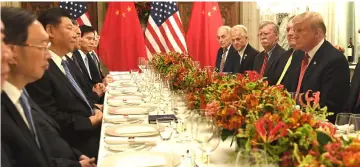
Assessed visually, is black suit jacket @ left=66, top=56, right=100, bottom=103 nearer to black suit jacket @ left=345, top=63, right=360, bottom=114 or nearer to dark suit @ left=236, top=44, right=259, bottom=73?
dark suit @ left=236, top=44, right=259, bottom=73

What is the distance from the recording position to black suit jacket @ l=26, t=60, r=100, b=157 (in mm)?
3129

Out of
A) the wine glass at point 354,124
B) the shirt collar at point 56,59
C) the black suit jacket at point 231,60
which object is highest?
the shirt collar at point 56,59

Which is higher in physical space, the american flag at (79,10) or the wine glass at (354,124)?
the american flag at (79,10)

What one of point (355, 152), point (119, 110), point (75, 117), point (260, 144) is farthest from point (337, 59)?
point (355, 152)

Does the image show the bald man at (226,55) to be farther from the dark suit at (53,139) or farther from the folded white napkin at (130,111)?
the dark suit at (53,139)

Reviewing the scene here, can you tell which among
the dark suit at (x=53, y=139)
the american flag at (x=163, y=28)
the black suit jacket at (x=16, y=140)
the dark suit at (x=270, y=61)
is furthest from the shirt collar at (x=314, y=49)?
the american flag at (x=163, y=28)

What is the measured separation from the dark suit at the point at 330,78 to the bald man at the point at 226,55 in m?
3.02

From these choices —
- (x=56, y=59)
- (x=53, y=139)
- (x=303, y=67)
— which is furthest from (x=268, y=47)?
(x=53, y=139)

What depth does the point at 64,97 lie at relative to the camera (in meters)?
3.31

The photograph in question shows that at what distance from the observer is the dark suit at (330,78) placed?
140 inches

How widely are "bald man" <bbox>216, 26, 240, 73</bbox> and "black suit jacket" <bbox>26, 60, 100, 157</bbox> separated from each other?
3.63 metres

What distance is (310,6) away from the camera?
8.04m

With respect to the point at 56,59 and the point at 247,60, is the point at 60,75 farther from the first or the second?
the point at 247,60

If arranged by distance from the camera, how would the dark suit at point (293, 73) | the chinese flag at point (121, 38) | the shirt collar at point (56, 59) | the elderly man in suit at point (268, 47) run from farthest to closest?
the chinese flag at point (121, 38) → the elderly man in suit at point (268, 47) → the dark suit at point (293, 73) → the shirt collar at point (56, 59)
